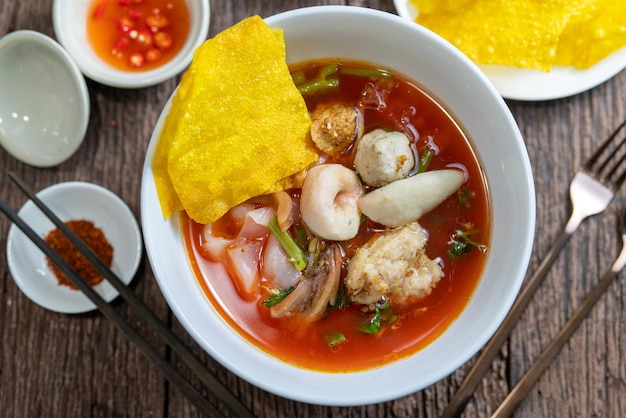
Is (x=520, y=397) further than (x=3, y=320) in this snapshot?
No

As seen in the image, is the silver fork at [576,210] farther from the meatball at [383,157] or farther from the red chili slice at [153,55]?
the red chili slice at [153,55]


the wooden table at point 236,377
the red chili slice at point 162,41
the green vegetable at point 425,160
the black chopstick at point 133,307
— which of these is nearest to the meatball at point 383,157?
the green vegetable at point 425,160

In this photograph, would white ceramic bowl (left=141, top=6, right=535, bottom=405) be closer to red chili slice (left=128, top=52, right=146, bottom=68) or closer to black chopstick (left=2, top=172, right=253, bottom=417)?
black chopstick (left=2, top=172, right=253, bottom=417)

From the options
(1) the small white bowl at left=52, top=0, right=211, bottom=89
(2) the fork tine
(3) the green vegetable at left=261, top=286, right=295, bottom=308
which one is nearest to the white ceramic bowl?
(3) the green vegetable at left=261, top=286, right=295, bottom=308

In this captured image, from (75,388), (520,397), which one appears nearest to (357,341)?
(520,397)

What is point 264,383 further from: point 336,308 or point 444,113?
point 444,113

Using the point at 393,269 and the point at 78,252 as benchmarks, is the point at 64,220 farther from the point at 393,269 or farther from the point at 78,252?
the point at 393,269

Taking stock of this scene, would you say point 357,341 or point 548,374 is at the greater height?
point 548,374

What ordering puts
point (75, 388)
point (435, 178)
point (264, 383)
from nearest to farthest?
point (264, 383)
point (435, 178)
point (75, 388)
